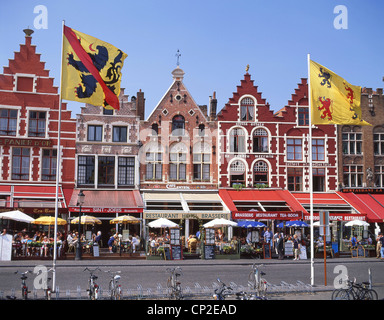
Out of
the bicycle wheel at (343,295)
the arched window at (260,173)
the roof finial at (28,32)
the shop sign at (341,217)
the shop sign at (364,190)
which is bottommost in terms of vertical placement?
the bicycle wheel at (343,295)

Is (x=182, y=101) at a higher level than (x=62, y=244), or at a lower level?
higher

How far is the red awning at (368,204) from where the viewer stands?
118 feet

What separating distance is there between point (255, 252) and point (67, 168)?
15.1 meters

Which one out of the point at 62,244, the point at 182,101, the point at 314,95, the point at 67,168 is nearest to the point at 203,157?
the point at 182,101

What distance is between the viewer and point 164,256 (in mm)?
29156

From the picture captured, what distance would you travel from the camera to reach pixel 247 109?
39594 millimetres

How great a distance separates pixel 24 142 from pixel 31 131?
1.03 m

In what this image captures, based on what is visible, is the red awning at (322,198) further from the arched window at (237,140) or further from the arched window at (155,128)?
the arched window at (155,128)

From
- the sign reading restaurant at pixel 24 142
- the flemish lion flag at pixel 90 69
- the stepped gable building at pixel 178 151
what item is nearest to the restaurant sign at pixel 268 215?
the stepped gable building at pixel 178 151

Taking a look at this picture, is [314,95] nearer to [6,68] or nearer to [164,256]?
[164,256]

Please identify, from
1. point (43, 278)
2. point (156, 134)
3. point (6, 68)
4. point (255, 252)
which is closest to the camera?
point (43, 278)

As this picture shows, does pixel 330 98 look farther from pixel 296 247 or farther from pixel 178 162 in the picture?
pixel 178 162

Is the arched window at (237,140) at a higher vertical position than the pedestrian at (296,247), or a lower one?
higher

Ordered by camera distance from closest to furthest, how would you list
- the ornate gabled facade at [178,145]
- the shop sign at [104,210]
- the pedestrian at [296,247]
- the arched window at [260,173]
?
the pedestrian at [296,247], the shop sign at [104,210], the ornate gabled facade at [178,145], the arched window at [260,173]
